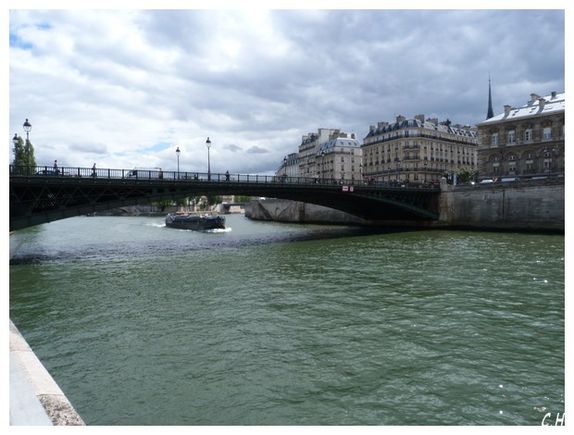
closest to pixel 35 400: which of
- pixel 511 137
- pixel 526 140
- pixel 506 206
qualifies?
pixel 506 206

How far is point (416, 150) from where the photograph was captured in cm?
9362

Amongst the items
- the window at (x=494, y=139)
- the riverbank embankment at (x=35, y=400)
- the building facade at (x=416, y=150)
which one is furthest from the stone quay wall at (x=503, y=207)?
the riverbank embankment at (x=35, y=400)

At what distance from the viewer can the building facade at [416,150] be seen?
308 feet

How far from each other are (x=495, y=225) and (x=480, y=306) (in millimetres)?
38035

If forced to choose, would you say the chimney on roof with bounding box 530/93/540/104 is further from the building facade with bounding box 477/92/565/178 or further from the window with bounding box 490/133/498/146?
the window with bounding box 490/133/498/146

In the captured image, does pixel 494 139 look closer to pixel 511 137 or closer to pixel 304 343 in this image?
pixel 511 137

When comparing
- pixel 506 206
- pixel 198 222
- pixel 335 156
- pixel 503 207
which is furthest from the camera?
pixel 335 156

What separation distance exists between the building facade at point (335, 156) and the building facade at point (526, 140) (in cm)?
4371

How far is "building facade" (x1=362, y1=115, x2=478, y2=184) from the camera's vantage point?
94.0 m

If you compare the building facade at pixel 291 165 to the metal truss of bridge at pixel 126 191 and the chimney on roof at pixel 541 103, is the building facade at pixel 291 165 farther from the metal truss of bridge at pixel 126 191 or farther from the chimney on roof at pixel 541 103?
the metal truss of bridge at pixel 126 191

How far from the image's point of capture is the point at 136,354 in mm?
10195

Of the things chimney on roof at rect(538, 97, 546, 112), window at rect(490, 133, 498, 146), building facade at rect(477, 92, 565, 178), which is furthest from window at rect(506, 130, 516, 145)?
chimney on roof at rect(538, 97, 546, 112)

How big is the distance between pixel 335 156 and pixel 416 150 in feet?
82.8
